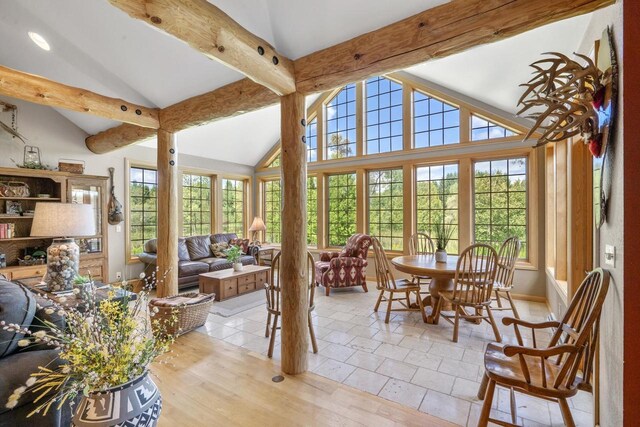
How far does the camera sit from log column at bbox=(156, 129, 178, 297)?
3738 mm

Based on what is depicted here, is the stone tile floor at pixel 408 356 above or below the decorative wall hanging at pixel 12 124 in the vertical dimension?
below

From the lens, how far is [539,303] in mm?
4156

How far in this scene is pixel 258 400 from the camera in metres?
2.05

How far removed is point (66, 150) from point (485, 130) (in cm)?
686

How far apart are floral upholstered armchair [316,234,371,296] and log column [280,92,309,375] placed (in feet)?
7.64

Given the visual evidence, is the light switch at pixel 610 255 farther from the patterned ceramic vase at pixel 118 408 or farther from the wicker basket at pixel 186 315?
the wicker basket at pixel 186 315

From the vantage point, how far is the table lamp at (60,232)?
2535mm

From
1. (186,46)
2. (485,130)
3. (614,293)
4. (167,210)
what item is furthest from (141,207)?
(614,293)

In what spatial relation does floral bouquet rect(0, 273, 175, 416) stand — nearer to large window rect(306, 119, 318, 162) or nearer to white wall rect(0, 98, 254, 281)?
white wall rect(0, 98, 254, 281)

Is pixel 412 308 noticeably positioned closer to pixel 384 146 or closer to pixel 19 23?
pixel 384 146

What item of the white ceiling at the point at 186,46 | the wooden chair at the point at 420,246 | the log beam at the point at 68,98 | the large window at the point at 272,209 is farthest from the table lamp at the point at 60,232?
the large window at the point at 272,209

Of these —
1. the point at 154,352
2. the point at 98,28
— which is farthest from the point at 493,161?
the point at 98,28

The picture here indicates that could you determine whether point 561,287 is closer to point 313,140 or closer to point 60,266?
point 60,266

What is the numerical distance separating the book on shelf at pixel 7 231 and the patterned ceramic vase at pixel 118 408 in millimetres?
4364
